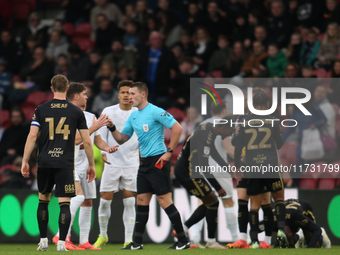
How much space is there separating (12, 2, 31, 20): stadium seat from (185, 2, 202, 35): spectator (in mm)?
5816

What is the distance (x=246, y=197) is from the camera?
26.4ft

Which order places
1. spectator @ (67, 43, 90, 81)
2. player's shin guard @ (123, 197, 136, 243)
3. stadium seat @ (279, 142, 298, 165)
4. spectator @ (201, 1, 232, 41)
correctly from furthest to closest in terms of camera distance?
1. spectator @ (201, 1, 232, 41)
2. spectator @ (67, 43, 90, 81)
3. stadium seat @ (279, 142, 298, 165)
4. player's shin guard @ (123, 197, 136, 243)

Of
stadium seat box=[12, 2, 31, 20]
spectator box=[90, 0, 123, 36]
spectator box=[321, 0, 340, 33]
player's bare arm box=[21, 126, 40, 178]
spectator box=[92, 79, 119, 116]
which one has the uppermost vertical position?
stadium seat box=[12, 2, 31, 20]

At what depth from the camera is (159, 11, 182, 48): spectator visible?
14.5 metres

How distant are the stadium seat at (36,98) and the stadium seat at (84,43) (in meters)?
2.48

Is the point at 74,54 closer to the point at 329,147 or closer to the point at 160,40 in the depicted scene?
the point at 160,40

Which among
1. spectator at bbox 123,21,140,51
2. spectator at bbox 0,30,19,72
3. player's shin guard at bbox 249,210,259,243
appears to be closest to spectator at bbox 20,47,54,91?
spectator at bbox 0,30,19,72

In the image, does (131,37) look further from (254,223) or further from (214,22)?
(254,223)

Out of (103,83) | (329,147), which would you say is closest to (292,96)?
(329,147)

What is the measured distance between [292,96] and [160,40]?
12.9 feet

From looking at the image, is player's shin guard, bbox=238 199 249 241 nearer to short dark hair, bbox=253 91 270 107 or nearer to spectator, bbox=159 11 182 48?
short dark hair, bbox=253 91 270 107

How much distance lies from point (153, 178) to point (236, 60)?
21.6ft

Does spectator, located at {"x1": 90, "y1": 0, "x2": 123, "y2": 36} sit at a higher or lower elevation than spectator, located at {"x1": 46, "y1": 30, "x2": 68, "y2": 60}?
higher

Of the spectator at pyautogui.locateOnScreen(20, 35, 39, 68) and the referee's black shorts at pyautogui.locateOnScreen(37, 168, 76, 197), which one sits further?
the spectator at pyautogui.locateOnScreen(20, 35, 39, 68)
